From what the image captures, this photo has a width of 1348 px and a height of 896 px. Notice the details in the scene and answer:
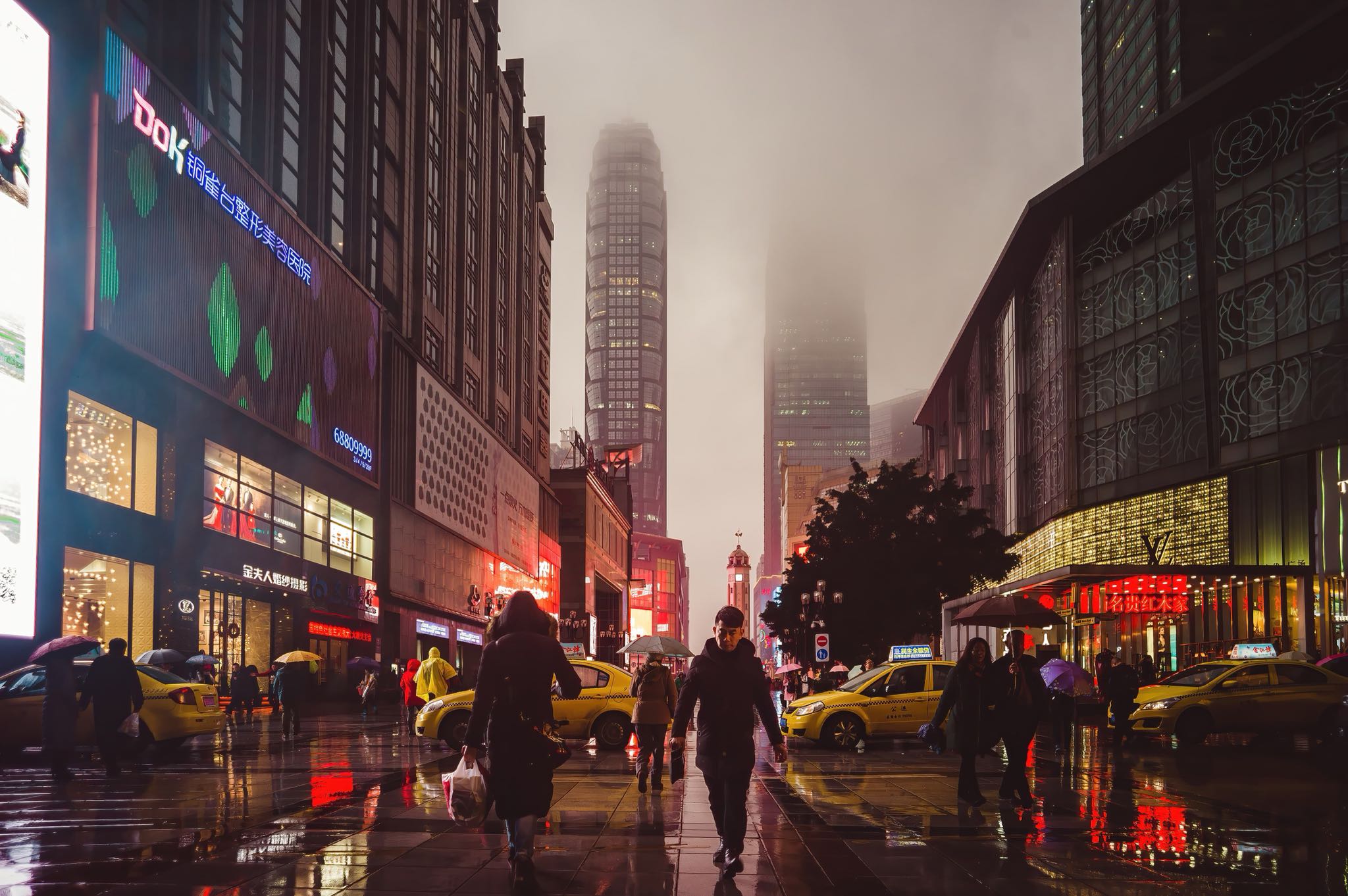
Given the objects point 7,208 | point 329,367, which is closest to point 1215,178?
point 329,367

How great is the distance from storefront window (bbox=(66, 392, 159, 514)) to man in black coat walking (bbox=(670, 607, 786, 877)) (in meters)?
21.9

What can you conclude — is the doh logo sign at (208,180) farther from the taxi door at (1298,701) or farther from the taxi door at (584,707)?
the taxi door at (1298,701)

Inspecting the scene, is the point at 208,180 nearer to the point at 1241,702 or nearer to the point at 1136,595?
the point at 1241,702

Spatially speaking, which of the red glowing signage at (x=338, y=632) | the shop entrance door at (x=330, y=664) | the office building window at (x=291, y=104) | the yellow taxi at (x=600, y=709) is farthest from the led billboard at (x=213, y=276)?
the yellow taxi at (x=600, y=709)

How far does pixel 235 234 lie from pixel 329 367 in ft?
30.5

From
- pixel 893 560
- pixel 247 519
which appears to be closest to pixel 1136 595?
pixel 893 560

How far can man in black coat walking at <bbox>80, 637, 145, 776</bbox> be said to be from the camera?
1592 cm

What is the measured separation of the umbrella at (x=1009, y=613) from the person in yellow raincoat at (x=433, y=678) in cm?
1266

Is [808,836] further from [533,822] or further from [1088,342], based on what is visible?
[1088,342]

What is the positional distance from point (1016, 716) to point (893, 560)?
4085 centimetres

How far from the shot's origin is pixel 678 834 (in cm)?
1071

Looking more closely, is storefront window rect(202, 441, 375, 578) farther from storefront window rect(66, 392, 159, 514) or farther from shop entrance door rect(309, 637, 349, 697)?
storefront window rect(66, 392, 159, 514)

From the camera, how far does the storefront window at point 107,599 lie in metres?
27.4

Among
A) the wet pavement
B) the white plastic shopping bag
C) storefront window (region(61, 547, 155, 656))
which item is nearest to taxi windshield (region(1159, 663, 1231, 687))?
the wet pavement
